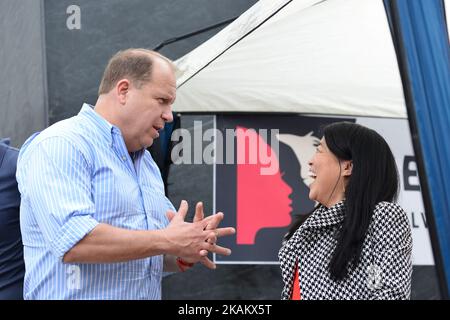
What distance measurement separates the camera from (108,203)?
2879 millimetres

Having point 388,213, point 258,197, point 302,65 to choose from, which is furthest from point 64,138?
point 258,197

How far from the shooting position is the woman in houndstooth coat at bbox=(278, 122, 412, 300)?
3229 millimetres

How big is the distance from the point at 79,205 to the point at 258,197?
129 inches

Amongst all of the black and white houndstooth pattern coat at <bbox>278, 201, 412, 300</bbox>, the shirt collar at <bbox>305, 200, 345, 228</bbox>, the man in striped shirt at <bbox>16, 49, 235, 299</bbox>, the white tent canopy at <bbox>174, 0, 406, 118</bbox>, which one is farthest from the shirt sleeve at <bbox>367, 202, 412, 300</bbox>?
the white tent canopy at <bbox>174, 0, 406, 118</bbox>

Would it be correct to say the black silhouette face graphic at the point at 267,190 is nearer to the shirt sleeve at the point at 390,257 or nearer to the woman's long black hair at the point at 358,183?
the woman's long black hair at the point at 358,183

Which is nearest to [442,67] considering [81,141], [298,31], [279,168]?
Result: [81,141]

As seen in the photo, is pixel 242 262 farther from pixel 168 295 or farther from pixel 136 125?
pixel 136 125

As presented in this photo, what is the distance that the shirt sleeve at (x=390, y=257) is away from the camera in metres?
3.19

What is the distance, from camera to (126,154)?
3.03 m

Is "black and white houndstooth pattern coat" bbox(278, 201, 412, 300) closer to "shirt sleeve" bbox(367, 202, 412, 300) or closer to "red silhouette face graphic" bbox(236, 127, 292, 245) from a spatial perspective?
"shirt sleeve" bbox(367, 202, 412, 300)

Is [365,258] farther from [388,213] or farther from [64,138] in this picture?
Answer: [64,138]

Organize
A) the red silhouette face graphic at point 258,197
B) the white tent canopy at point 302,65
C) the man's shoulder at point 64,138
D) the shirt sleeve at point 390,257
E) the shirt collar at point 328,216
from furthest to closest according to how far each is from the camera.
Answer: the red silhouette face graphic at point 258,197 → the white tent canopy at point 302,65 → the shirt collar at point 328,216 → the shirt sleeve at point 390,257 → the man's shoulder at point 64,138

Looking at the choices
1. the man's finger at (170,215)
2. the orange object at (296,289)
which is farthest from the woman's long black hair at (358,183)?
the man's finger at (170,215)

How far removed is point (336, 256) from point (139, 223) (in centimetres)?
80
